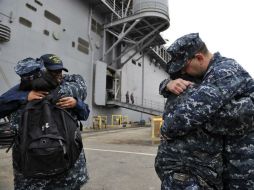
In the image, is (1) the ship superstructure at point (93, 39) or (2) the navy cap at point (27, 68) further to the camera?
(1) the ship superstructure at point (93, 39)

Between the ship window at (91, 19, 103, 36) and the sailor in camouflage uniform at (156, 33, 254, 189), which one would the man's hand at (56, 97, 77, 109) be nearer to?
the sailor in camouflage uniform at (156, 33, 254, 189)

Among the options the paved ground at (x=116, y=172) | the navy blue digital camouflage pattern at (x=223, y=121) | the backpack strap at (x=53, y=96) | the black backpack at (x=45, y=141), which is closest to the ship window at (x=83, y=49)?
the paved ground at (x=116, y=172)

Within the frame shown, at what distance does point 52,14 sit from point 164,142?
52.9 ft

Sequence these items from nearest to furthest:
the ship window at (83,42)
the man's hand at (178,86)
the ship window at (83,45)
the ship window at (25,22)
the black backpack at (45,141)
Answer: the man's hand at (178,86) → the black backpack at (45,141) → the ship window at (25,22) → the ship window at (83,45) → the ship window at (83,42)

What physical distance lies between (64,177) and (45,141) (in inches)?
12.3

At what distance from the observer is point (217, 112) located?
1.46 metres

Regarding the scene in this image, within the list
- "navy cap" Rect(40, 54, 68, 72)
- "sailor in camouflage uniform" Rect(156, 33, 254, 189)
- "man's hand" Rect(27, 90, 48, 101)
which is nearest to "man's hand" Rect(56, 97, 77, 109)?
"man's hand" Rect(27, 90, 48, 101)

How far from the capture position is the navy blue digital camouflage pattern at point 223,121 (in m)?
1.45

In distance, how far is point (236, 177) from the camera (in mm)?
1534

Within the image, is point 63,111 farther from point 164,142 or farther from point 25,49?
point 25,49

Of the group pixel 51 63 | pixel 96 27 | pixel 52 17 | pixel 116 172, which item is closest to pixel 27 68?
pixel 51 63

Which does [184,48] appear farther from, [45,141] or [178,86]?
[45,141]

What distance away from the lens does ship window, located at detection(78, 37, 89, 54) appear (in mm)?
19159

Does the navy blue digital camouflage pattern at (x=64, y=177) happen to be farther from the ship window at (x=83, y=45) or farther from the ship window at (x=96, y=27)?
the ship window at (x=96, y=27)
